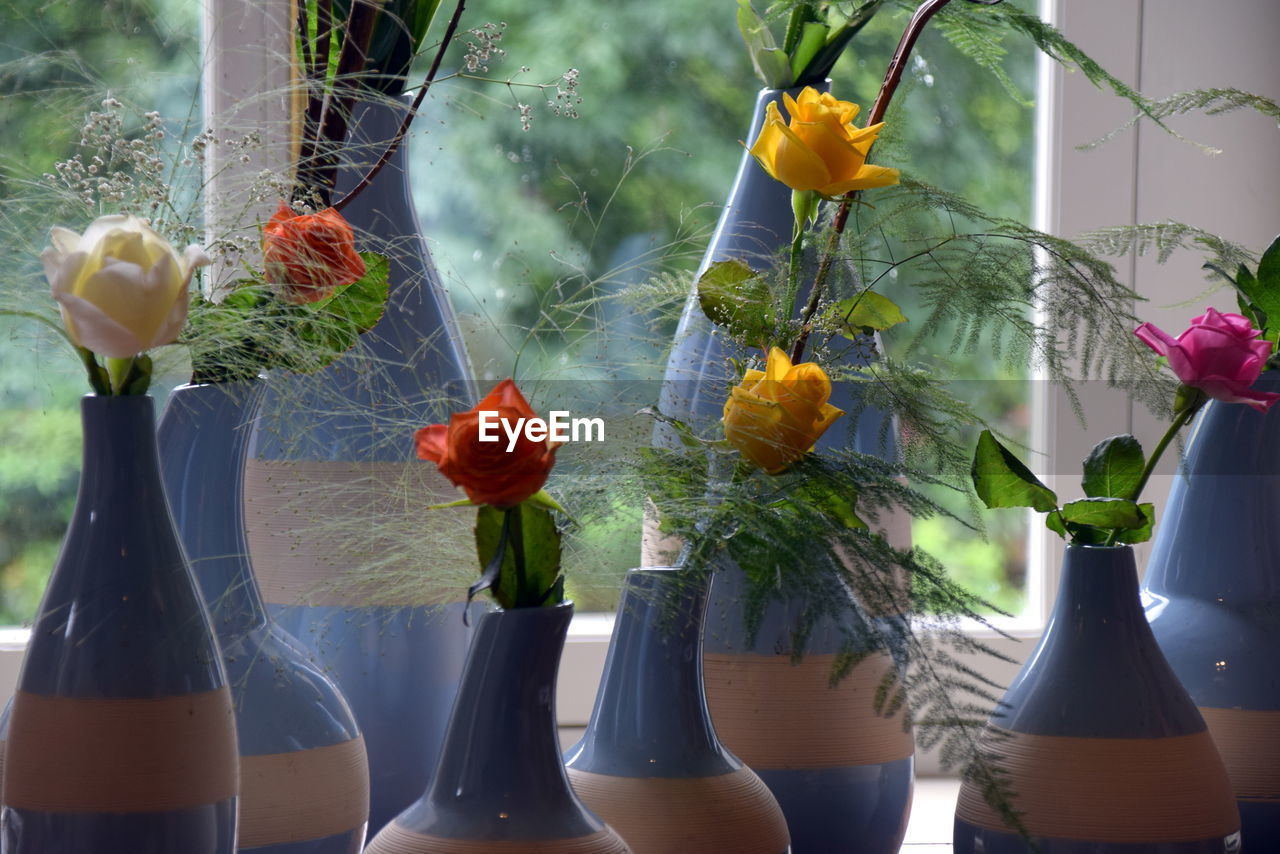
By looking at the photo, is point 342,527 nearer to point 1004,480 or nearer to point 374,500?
point 374,500

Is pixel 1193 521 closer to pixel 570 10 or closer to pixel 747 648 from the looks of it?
pixel 747 648

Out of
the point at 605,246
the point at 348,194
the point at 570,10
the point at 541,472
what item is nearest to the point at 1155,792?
the point at 541,472

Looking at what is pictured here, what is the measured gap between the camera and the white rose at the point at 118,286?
1.34 feet

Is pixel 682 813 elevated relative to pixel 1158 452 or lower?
lower

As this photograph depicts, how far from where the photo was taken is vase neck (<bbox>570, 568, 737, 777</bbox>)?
1.63 feet

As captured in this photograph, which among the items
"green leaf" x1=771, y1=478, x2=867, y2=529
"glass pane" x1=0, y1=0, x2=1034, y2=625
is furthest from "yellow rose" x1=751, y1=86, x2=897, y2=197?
"glass pane" x1=0, y1=0, x2=1034, y2=625

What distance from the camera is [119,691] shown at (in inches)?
16.9

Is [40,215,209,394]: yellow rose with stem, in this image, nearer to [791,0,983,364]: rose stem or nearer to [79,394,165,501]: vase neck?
[79,394,165,501]: vase neck

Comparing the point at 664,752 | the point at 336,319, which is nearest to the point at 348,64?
the point at 336,319

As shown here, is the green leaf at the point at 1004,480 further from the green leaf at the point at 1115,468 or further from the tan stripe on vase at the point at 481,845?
the tan stripe on vase at the point at 481,845

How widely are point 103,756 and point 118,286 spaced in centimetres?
15

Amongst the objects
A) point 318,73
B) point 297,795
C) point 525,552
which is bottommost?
point 297,795

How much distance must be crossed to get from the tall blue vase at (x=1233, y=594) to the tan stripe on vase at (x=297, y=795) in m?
0.38

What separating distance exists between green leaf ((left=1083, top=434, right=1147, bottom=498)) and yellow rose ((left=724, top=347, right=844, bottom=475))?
0.50 ft
